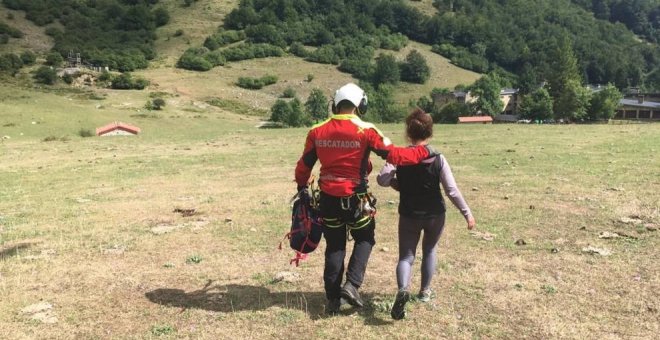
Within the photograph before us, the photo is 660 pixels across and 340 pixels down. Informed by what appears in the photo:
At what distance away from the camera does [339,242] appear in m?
6.43

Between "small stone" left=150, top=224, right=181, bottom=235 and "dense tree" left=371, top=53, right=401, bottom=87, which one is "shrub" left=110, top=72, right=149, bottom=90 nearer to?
"dense tree" left=371, top=53, right=401, bottom=87

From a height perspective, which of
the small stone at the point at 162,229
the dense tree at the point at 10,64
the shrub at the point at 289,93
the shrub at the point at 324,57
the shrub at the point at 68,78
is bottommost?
the small stone at the point at 162,229

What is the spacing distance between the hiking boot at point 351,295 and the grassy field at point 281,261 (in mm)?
250

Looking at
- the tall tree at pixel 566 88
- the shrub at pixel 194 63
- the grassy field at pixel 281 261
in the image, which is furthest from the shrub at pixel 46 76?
the tall tree at pixel 566 88

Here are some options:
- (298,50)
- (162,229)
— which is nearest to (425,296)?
(162,229)

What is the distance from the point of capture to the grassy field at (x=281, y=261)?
619 centimetres

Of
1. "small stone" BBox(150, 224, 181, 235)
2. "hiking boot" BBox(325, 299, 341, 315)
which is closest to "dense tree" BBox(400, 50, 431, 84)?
"small stone" BBox(150, 224, 181, 235)

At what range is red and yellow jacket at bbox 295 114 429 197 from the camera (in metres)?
5.94

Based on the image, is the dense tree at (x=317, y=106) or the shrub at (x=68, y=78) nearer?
the shrub at (x=68, y=78)

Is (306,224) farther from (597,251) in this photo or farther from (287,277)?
(597,251)

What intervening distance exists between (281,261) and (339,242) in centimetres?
259

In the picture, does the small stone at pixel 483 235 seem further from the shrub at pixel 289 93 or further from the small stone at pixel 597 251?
the shrub at pixel 289 93

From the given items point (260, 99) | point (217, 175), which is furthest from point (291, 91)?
point (217, 175)

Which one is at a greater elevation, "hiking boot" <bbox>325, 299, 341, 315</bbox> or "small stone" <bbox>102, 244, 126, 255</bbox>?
"hiking boot" <bbox>325, 299, 341, 315</bbox>
